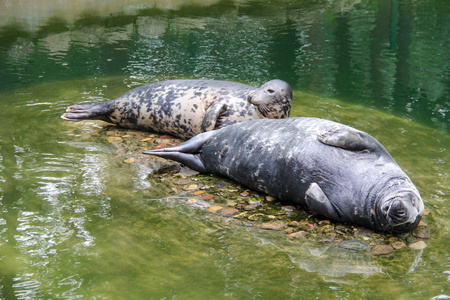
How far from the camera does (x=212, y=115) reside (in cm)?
517

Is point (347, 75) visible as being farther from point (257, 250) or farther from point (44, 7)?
point (44, 7)

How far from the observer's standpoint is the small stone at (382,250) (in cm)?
335

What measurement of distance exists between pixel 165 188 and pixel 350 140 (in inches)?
65.5

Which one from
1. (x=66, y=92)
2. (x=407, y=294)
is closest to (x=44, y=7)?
(x=66, y=92)

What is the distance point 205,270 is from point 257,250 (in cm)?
44

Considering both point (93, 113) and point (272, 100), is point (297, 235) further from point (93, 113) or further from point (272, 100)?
point (93, 113)

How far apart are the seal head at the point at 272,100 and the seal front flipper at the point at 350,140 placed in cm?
135

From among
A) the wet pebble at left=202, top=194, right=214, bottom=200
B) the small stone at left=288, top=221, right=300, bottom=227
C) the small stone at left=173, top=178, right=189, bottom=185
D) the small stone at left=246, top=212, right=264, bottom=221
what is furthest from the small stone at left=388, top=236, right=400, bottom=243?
the small stone at left=173, top=178, right=189, bottom=185

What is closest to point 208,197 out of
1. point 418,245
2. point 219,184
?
point 219,184

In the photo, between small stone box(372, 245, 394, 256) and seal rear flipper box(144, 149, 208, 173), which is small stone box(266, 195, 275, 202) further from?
small stone box(372, 245, 394, 256)

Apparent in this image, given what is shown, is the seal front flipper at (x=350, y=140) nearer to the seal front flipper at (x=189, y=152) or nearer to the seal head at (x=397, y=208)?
the seal head at (x=397, y=208)

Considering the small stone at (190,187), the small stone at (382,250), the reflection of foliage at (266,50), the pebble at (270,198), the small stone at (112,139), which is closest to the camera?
the small stone at (382,250)

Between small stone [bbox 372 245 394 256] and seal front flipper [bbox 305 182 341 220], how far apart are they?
415mm

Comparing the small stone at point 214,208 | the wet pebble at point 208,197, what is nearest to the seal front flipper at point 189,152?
Result: the wet pebble at point 208,197
